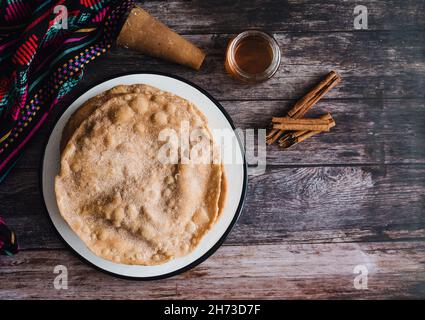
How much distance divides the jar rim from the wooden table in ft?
0.20

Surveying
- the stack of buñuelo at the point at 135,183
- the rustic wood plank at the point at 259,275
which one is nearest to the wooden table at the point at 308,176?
the rustic wood plank at the point at 259,275

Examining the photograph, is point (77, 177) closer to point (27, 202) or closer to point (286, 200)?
point (27, 202)

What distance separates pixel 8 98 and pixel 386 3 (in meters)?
1.17

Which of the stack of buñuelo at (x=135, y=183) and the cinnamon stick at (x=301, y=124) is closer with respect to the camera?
the stack of buñuelo at (x=135, y=183)

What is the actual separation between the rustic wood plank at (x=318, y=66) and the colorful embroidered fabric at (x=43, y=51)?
83 millimetres

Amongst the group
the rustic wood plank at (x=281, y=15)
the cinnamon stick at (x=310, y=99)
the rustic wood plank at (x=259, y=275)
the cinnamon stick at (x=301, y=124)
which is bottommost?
the rustic wood plank at (x=259, y=275)

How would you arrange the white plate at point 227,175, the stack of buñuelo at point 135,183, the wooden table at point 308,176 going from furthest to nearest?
the wooden table at point 308,176 < the white plate at point 227,175 < the stack of buñuelo at point 135,183

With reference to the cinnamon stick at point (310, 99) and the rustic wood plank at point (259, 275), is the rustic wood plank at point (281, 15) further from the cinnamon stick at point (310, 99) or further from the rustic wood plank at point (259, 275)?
the rustic wood plank at point (259, 275)

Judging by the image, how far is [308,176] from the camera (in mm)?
1417

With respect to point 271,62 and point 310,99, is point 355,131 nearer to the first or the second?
point 310,99

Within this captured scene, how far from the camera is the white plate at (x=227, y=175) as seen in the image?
4.23ft

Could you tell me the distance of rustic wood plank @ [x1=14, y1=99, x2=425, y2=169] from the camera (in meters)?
1.41

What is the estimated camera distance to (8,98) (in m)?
1.29

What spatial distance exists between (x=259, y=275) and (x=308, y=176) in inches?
13.3
